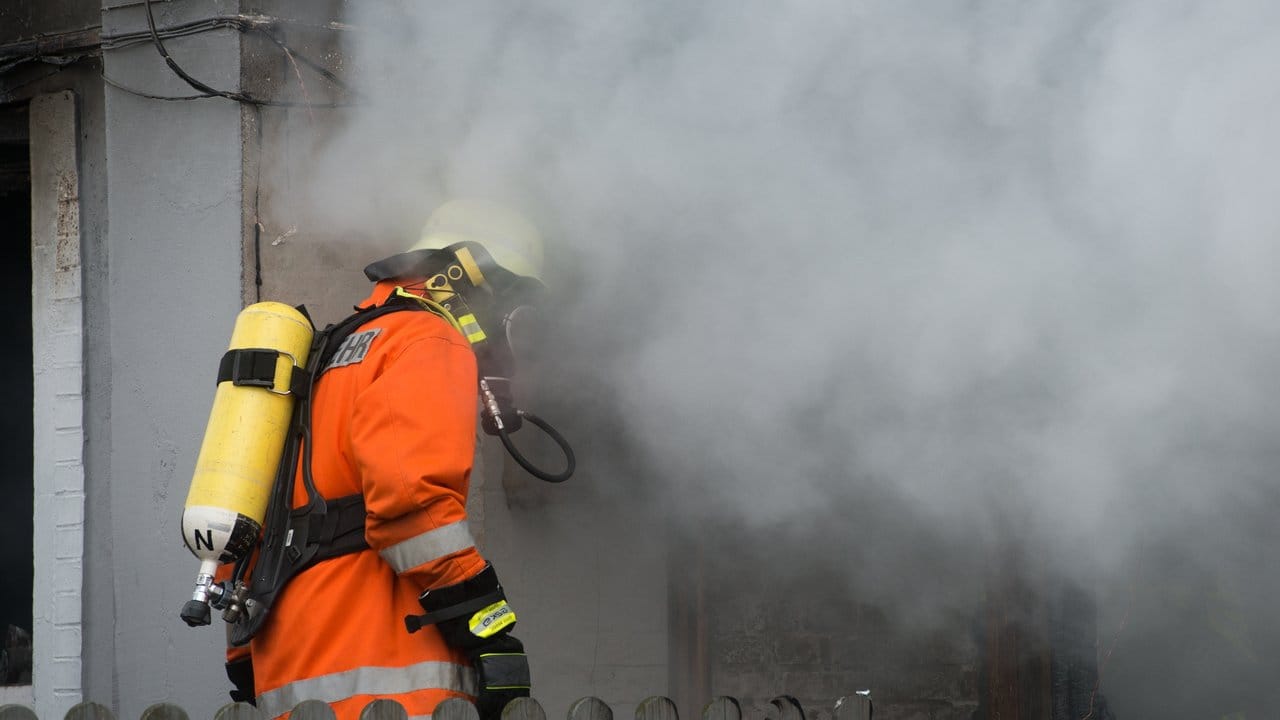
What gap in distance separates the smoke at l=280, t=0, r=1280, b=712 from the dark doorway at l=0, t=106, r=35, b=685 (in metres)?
1.52

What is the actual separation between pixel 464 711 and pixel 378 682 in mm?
320

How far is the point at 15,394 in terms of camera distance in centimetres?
556

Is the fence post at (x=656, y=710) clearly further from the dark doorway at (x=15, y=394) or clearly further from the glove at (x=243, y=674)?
the dark doorway at (x=15, y=394)

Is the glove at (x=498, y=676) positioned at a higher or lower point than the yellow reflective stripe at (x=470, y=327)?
lower

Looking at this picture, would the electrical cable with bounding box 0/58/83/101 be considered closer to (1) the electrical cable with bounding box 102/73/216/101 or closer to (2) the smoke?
(1) the electrical cable with bounding box 102/73/216/101

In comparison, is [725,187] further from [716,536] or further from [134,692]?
[134,692]

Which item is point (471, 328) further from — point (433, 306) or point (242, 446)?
point (242, 446)

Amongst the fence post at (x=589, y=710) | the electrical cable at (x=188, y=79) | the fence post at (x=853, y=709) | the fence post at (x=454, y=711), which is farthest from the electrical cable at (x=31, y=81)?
the fence post at (x=853, y=709)

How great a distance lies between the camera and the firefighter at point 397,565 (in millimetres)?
3045

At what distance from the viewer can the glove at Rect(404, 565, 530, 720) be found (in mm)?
3051

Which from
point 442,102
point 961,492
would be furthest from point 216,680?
point 961,492

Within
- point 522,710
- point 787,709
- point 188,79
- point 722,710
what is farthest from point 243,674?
point 188,79

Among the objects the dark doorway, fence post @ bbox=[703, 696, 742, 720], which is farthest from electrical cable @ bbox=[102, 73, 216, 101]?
fence post @ bbox=[703, 696, 742, 720]

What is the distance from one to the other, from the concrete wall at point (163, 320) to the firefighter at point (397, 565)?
115cm
